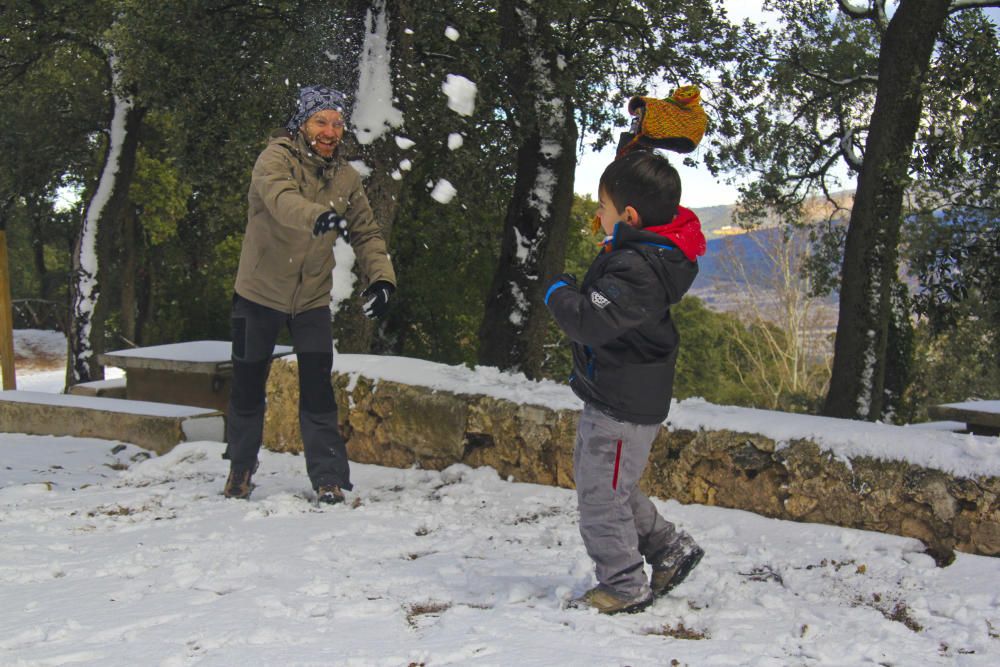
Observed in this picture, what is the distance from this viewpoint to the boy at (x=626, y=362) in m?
3.05

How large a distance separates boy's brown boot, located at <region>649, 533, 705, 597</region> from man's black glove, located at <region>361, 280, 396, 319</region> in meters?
1.75

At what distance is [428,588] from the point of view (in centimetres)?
334

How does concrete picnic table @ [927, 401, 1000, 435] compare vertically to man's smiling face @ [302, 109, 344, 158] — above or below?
below

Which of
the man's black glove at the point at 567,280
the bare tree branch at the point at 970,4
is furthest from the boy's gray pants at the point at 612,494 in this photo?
the bare tree branch at the point at 970,4

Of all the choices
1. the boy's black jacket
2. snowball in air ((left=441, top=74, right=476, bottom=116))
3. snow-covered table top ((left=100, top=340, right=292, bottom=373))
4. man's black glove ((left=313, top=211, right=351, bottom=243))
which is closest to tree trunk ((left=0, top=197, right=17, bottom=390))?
snow-covered table top ((left=100, top=340, right=292, bottom=373))

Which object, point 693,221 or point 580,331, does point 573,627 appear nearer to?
point 580,331

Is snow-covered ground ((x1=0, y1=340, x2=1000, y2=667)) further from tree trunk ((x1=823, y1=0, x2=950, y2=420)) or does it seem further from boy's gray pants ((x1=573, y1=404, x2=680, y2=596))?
tree trunk ((x1=823, y1=0, x2=950, y2=420))

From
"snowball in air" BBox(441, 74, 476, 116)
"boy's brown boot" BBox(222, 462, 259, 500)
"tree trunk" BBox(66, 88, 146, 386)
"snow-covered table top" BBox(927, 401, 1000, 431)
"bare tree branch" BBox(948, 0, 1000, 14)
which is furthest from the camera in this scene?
"tree trunk" BBox(66, 88, 146, 386)

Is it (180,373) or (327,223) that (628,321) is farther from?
(180,373)

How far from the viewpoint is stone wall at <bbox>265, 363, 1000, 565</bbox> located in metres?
4.11

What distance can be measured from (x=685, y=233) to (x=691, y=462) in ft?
6.47

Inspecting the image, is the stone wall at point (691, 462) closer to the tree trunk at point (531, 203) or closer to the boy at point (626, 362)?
the boy at point (626, 362)

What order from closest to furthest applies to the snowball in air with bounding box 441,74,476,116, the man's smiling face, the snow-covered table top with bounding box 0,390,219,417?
the man's smiling face
the snow-covered table top with bounding box 0,390,219,417
the snowball in air with bounding box 441,74,476,116

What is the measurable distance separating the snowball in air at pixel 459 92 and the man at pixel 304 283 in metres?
7.52
